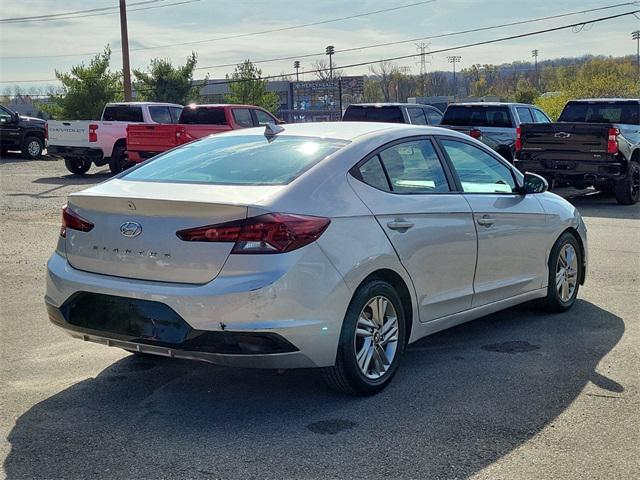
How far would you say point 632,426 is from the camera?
4.24 metres

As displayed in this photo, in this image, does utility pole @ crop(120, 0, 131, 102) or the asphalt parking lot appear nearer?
the asphalt parking lot

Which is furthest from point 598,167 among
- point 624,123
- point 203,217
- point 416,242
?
point 203,217

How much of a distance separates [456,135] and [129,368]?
2.93 meters

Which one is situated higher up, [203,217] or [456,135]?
[456,135]

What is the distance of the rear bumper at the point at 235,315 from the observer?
4062 millimetres

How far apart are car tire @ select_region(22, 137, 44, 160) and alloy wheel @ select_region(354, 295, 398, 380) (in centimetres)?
2515

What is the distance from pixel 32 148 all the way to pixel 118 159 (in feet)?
26.0

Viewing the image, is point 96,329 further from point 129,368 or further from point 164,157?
point 164,157

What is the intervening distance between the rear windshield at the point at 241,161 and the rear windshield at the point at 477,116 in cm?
1384

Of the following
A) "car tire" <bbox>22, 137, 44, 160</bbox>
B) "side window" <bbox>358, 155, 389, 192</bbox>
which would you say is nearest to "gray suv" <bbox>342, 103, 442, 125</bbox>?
"side window" <bbox>358, 155, 389, 192</bbox>

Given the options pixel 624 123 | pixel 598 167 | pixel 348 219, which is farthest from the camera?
pixel 624 123

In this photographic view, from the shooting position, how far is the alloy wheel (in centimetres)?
461

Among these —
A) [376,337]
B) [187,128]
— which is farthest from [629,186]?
[376,337]

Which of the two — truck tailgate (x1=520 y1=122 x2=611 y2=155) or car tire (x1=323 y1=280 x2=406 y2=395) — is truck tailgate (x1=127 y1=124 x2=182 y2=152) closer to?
truck tailgate (x1=520 y1=122 x2=611 y2=155)
